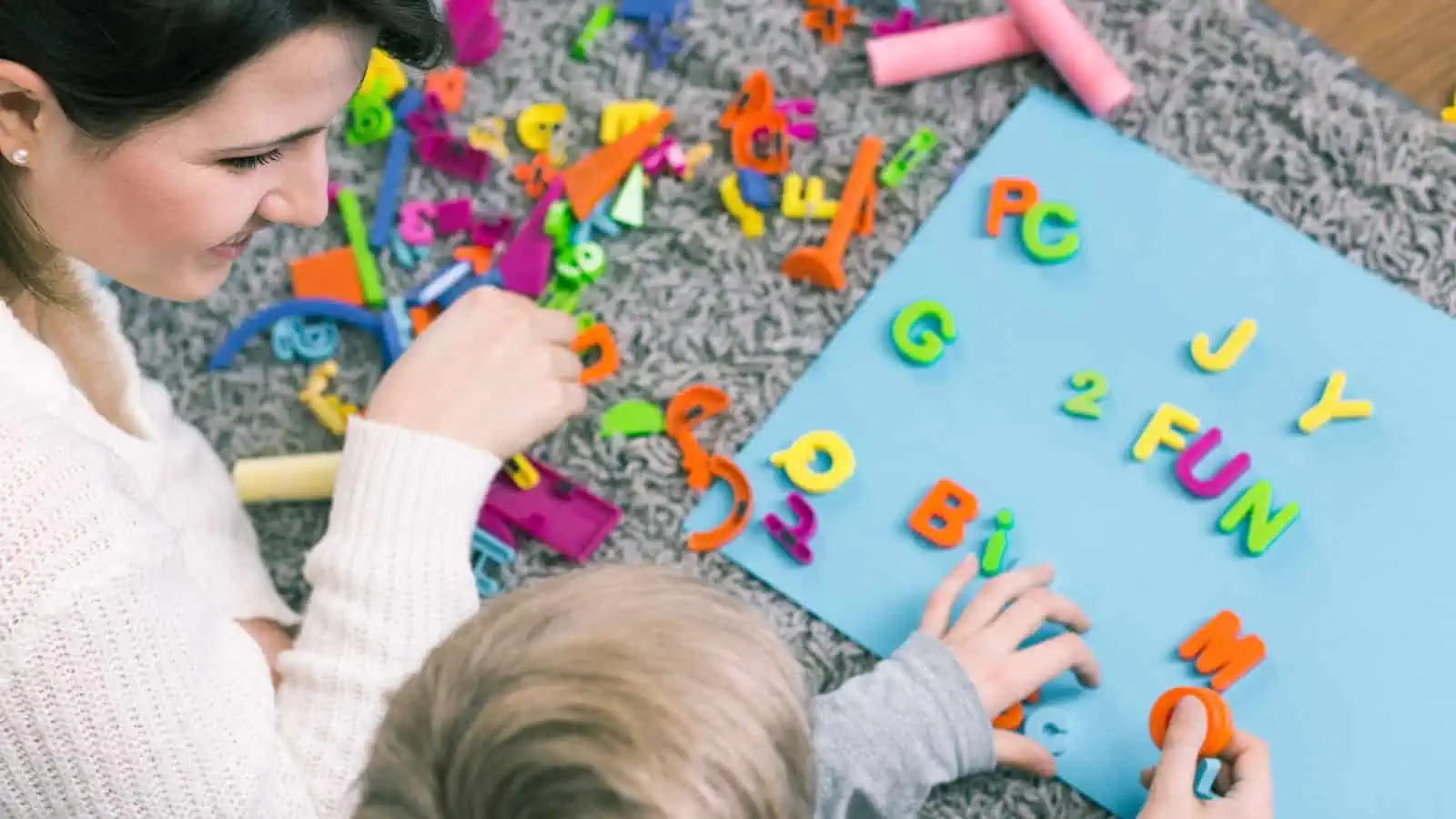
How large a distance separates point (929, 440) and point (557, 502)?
0.85ft

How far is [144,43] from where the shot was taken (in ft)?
1.73

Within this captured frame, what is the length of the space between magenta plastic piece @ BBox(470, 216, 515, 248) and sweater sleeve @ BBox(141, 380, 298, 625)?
0.25 metres

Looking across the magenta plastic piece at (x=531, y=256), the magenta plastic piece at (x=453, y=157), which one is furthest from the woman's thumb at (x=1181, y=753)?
the magenta plastic piece at (x=453, y=157)

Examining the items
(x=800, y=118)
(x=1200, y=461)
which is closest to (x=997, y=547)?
(x=1200, y=461)

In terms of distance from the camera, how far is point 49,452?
0.57 metres

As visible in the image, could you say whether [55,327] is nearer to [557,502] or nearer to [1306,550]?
[557,502]

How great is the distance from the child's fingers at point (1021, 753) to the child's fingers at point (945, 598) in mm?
74

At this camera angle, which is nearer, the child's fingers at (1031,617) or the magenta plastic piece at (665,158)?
the child's fingers at (1031,617)

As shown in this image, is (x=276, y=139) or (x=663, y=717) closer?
(x=663, y=717)

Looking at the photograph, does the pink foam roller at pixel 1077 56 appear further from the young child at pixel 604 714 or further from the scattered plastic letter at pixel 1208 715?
the young child at pixel 604 714

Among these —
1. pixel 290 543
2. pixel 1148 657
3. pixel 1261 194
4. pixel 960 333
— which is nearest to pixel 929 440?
pixel 960 333

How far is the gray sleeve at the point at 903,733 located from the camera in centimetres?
77

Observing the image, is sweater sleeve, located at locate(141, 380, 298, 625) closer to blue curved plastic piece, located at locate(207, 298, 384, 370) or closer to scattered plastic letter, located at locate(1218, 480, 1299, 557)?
blue curved plastic piece, located at locate(207, 298, 384, 370)

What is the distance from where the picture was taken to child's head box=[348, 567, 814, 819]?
44 cm
